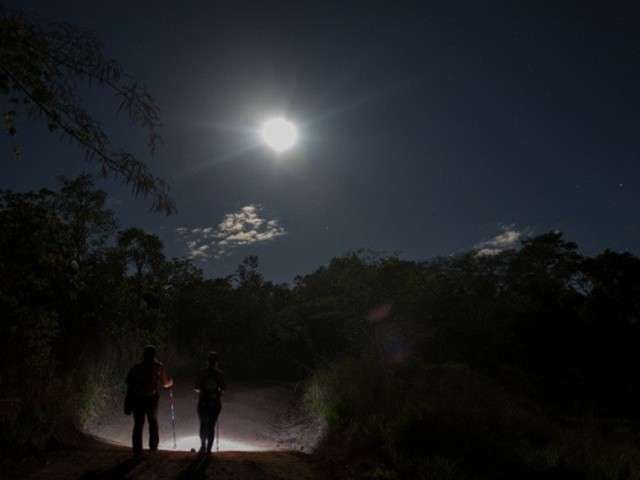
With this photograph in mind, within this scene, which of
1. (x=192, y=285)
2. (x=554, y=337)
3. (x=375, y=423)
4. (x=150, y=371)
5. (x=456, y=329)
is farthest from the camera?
(x=192, y=285)

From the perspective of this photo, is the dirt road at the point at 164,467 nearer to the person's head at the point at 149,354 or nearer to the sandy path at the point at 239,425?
the person's head at the point at 149,354

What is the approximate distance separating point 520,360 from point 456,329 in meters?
4.57

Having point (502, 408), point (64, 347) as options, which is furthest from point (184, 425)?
point (502, 408)

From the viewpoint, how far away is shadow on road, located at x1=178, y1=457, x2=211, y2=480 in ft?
19.6

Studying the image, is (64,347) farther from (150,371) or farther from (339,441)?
(339,441)

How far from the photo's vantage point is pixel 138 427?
23.7 ft

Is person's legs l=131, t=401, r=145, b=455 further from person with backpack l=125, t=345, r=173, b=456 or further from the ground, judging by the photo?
the ground

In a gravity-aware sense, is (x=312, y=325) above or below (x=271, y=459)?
above

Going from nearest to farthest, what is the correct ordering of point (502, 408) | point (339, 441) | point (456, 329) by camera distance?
point (339, 441) → point (502, 408) → point (456, 329)

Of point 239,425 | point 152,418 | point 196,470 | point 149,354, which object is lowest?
point 196,470

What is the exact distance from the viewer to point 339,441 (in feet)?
31.2

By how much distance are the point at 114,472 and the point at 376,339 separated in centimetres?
1385

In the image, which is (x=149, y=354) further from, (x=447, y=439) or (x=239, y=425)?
(x=239, y=425)

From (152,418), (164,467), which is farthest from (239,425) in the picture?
(164,467)
